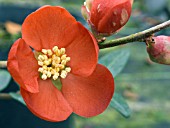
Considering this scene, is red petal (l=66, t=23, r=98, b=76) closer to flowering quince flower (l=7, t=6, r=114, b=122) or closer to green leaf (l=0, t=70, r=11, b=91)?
flowering quince flower (l=7, t=6, r=114, b=122)

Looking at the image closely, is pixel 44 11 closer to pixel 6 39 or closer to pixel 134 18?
pixel 6 39

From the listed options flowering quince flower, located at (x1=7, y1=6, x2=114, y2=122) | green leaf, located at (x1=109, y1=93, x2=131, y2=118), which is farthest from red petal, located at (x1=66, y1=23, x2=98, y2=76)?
green leaf, located at (x1=109, y1=93, x2=131, y2=118)

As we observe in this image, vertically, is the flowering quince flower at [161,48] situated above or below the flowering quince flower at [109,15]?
below

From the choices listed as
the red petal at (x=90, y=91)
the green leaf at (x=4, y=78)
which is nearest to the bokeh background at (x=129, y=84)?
the green leaf at (x=4, y=78)

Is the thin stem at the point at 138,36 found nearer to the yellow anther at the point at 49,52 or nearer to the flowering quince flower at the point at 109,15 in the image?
the flowering quince flower at the point at 109,15

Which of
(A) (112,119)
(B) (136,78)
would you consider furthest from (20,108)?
(B) (136,78)

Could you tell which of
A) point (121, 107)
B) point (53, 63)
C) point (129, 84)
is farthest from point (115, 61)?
point (129, 84)

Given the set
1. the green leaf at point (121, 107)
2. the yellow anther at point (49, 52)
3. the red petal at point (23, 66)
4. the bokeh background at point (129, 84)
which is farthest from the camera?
the bokeh background at point (129, 84)
